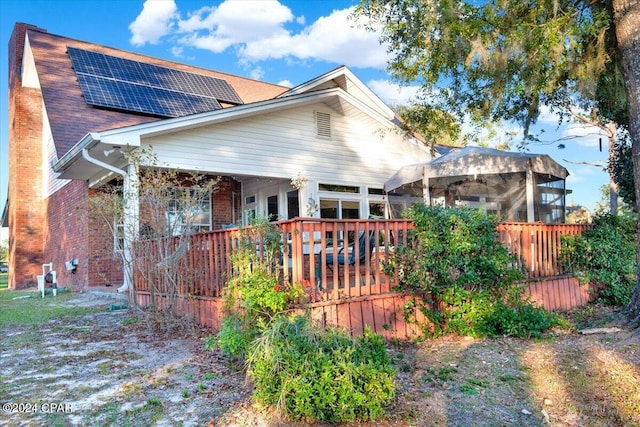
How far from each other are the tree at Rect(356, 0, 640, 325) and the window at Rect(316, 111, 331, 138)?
9.31 feet

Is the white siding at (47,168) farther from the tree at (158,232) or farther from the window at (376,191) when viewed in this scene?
the window at (376,191)

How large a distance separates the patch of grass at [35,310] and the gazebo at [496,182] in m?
7.18

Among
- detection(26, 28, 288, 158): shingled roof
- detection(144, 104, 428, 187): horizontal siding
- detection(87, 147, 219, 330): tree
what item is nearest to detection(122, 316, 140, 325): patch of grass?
detection(87, 147, 219, 330): tree

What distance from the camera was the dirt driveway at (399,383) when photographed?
3129mm

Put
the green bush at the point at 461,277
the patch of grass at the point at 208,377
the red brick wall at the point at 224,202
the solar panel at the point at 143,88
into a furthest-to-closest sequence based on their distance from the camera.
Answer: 1. the red brick wall at the point at 224,202
2. the solar panel at the point at 143,88
3. the green bush at the point at 461,277
4. the patch of grass at the point at 208,377

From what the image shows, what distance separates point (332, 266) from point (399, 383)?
207cm

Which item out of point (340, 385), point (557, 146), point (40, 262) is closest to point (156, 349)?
point (340, 385)

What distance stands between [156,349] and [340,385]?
293 cm

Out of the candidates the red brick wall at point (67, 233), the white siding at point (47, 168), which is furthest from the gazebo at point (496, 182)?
the white siding at point (47, 168)

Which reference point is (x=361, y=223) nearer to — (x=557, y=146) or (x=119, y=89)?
(x=557, y=146)

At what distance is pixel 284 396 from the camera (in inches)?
116

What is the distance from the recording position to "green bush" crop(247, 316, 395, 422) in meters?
2.87

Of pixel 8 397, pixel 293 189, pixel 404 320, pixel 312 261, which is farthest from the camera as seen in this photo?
pixel 293 189

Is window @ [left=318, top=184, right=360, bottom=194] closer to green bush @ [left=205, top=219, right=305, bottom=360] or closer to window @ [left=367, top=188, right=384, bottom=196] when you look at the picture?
window @ [left=367, top=188, right=384, bottom=196]
